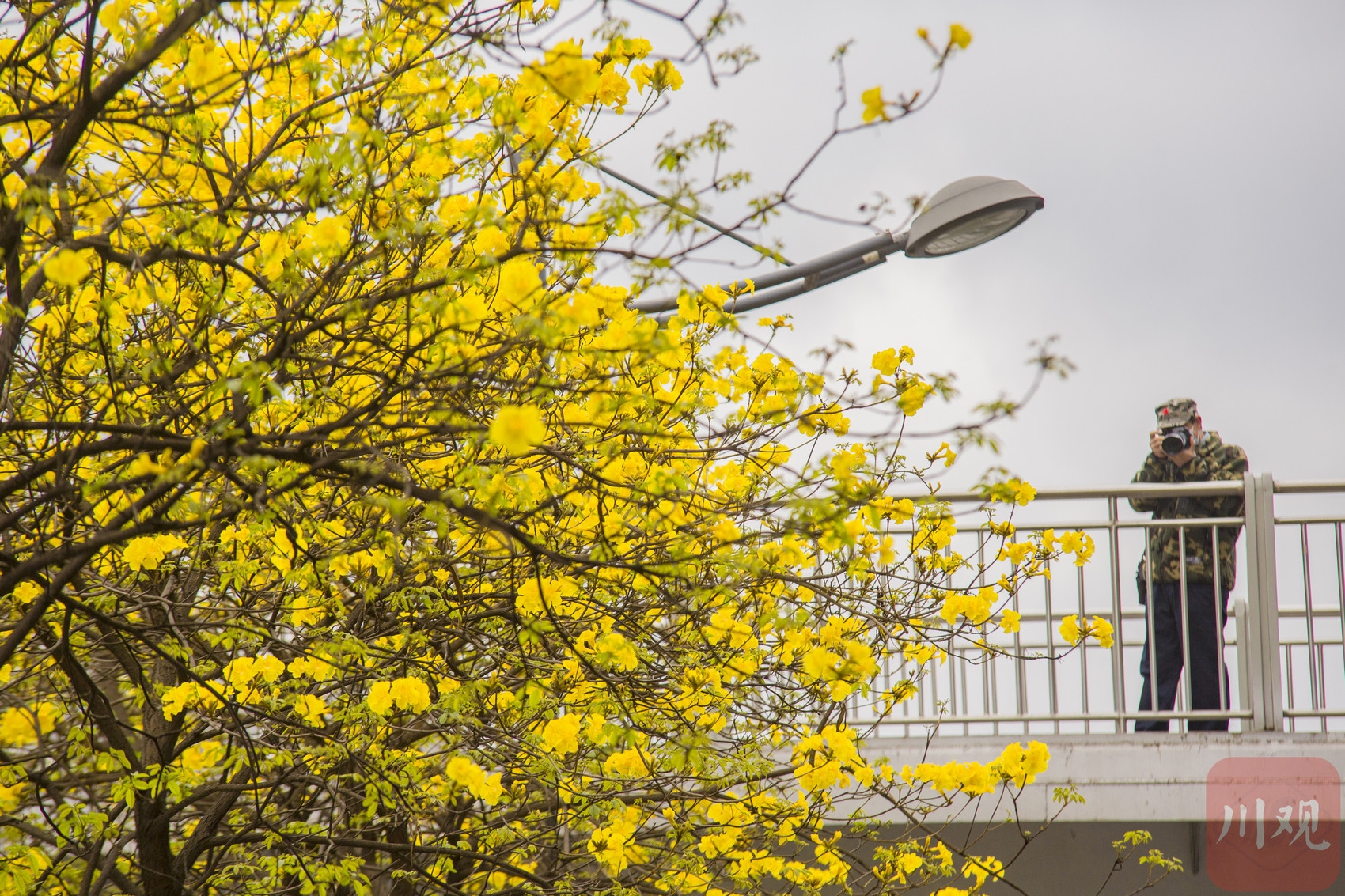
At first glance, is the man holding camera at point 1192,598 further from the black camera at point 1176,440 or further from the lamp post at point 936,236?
the lamp post at point 936,236

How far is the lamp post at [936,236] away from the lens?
13.6 ft

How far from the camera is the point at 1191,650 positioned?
4984mm

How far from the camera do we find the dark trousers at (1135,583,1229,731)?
4.93 m

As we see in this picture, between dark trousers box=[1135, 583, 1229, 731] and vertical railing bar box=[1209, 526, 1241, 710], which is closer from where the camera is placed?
vertical railing bar box=[1209, 526, 1241, 710]

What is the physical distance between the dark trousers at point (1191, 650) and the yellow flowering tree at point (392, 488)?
1218mm

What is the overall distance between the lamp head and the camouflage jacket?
1554 mm

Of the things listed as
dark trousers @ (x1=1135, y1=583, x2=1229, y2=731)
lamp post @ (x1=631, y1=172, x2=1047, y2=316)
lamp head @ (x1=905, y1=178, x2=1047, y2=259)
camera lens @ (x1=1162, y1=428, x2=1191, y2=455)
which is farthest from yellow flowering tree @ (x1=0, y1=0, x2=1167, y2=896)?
camera lens @ (x1=1162, y1=428, x2=1191, y2=455)

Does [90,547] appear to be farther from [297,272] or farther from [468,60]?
[468,60]

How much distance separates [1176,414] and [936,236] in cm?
189

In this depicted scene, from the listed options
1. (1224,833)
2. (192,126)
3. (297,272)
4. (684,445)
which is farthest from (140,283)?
(1224,833)

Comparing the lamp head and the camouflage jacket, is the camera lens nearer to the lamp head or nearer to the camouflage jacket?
the camouflage jacket

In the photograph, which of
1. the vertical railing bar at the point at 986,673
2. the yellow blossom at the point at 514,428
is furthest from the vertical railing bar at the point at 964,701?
the yellow blossom at the point at 514,428

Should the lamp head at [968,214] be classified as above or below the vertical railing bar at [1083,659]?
above

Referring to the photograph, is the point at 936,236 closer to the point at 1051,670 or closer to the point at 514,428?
the point at 1051,670
